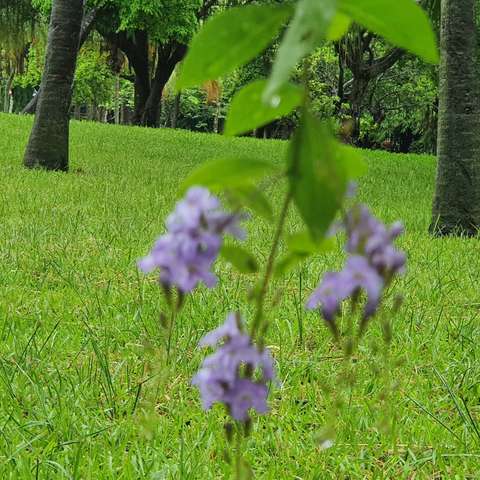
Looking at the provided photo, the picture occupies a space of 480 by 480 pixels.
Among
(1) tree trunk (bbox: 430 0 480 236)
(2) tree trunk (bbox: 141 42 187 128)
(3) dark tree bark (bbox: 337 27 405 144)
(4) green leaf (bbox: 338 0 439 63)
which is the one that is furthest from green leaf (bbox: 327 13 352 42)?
(2) tree trunk (bbox: 141 42 187 128)

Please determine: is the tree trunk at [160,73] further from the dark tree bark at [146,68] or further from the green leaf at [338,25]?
the green leaf at [338,25]

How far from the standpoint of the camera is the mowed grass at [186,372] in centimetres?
200

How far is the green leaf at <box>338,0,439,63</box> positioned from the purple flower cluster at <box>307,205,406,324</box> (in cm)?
15

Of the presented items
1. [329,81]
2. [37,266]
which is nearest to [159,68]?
[329,81]

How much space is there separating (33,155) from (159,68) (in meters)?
15.5

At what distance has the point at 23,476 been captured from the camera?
181 centimetres

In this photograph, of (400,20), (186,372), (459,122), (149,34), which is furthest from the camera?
(149,34)

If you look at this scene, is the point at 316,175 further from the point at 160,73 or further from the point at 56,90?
the point at 160,73

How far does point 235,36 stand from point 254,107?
0.09m

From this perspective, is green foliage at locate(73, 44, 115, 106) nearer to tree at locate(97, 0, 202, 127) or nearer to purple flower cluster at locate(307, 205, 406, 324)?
tree at locate(97, 0, 202, 127)

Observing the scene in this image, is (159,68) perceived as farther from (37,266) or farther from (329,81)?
(37,266)

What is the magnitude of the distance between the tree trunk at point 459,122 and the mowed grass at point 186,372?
783mm

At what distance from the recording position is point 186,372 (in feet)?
8.66

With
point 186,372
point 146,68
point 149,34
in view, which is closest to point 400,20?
point 186,372
